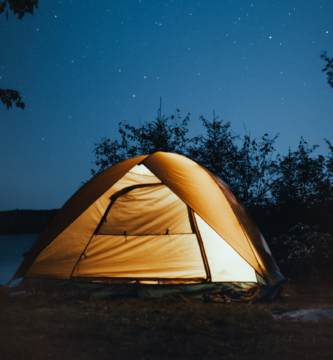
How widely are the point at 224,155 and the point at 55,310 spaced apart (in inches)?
212

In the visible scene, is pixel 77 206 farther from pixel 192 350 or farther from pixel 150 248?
pixel 192 350

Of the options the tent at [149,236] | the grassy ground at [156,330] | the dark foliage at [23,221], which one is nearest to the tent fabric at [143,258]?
the tent at [149,236]

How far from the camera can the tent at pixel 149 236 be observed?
3.71 meters

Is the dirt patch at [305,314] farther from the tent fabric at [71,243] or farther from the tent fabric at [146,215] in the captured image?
the tent fabric at [71,243]

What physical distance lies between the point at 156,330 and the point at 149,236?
76.3 inches

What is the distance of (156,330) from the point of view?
9.31 ft

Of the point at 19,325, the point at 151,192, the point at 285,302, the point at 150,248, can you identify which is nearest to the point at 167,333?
the point at 19,325

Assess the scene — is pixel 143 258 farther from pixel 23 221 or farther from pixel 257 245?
pixel 23 221

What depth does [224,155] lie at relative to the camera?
25.6ft

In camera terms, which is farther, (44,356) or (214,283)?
(214,283)

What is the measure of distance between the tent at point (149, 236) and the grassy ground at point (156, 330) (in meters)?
0.47

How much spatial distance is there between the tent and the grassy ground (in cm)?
47

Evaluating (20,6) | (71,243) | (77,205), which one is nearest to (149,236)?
(71,243)

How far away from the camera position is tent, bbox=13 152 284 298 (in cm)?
371
